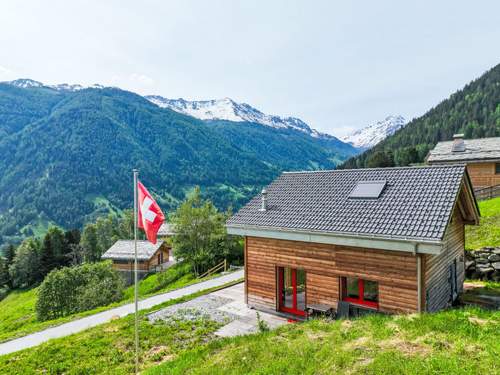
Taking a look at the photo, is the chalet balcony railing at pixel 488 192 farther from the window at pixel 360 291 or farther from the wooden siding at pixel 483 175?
the window at pixel 360 291

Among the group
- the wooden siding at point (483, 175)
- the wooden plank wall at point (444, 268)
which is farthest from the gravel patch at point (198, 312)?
the wooden siding at point (483, 175)

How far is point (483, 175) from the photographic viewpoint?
32.0 m

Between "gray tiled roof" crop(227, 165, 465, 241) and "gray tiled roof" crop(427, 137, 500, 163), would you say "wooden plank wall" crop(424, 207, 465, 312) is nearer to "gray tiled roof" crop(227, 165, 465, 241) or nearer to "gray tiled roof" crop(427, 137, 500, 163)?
"gray tiled roof" crop(227, 165, 465, 241)

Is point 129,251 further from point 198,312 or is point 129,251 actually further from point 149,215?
point 149,215

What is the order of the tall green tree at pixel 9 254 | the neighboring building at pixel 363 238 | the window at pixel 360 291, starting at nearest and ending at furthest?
the neighboring building at pixel 363 238 < the window at pixel 360 291 < the tall green tree at pixel 9 254

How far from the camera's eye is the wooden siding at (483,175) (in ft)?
103

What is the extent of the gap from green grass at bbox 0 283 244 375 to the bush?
55.9 ft

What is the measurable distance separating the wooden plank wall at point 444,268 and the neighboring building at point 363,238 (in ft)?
0.12

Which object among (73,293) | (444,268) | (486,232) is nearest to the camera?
(444,268)

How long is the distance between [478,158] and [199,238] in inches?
1244

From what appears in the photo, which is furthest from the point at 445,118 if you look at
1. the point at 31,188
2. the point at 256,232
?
the point at 31,188

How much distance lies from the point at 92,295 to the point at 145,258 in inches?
909

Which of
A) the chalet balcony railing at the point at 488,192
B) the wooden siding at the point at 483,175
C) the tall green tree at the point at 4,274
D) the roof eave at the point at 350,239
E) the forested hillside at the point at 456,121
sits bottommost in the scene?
the tall green tree at the point at 4,274

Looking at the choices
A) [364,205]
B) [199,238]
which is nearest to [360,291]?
[364,205]
